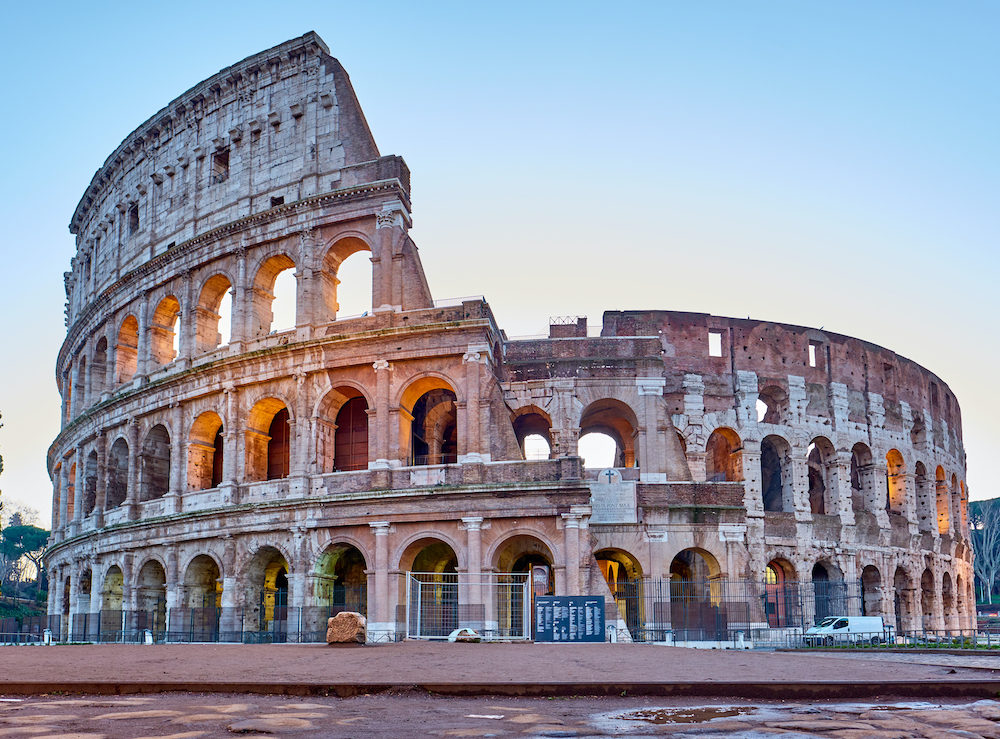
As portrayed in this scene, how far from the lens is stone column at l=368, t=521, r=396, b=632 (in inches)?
908

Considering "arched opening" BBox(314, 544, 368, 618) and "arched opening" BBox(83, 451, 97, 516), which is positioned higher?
"arched opening" BBox(83, 451, 97, 516)

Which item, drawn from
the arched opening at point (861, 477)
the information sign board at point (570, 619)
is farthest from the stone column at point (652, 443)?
the arched opening at point (861, 477)

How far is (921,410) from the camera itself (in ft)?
120

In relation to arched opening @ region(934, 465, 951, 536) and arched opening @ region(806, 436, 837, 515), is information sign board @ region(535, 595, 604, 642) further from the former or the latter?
arched opening @ region(934, 465, 951, 536)

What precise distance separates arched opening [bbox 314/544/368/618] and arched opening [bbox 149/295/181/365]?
8.69 m

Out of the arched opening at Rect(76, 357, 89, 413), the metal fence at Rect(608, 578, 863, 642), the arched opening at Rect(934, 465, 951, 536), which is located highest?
the arched opening at Rect(76, 357, 89, 413)

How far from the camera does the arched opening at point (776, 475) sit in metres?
31.6

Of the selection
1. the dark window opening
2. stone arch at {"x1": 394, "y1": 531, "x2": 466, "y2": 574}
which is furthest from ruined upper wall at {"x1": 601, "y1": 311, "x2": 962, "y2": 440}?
the dark window opening

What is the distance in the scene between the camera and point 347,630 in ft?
52.7

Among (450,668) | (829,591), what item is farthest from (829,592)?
(450,668)

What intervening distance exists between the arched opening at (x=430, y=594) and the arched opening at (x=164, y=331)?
34.5ft

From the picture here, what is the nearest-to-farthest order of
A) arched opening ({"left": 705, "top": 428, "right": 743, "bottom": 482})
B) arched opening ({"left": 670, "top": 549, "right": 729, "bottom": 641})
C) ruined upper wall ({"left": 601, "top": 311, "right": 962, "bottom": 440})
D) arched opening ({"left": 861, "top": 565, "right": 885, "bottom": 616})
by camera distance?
1. arched opening ({"left": 670, "top": 549, "right": 729, "bottom": 641})
2. ruined upper wall ({"left": 601, "top": 311, "right": 962, "bottom": 440})
3. arched opening ({"left": 705, "top": 428, "right": 743, "bottom": 482})
4. arched opening ({"left": 861, "top": 565, "right": 885, "bottom": 616})

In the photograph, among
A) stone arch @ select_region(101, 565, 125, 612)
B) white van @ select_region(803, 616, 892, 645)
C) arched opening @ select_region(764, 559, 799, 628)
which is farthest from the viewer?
arched opening @ select_region(764, 559, 799, 628)

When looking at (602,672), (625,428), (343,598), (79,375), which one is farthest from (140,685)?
(79,375)
